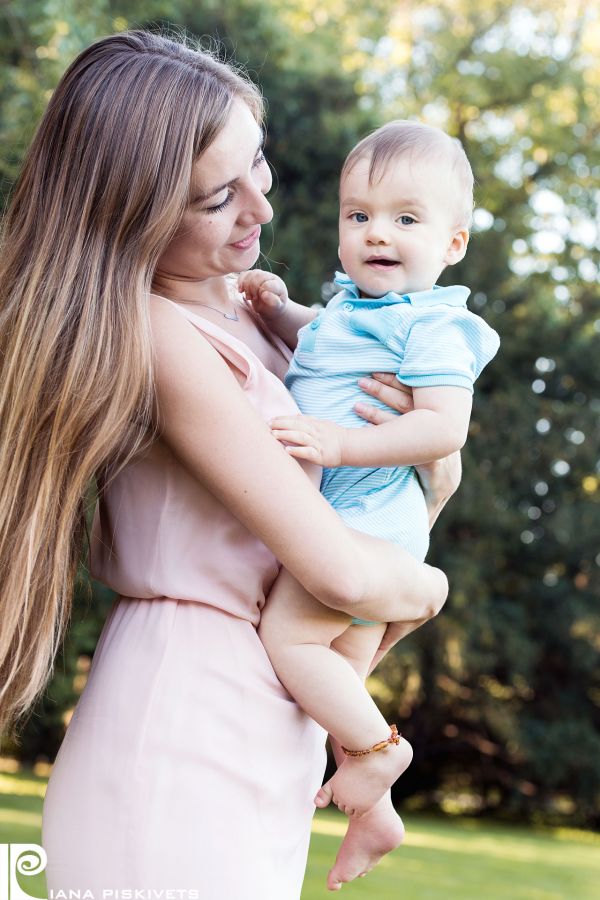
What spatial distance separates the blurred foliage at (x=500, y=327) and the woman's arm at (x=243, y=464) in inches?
484

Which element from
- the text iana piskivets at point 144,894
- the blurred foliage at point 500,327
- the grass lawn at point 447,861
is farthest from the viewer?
the blurred foliage at point 500,327

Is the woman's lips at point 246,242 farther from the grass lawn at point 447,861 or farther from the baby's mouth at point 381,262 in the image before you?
the grass lawn at point 447,861

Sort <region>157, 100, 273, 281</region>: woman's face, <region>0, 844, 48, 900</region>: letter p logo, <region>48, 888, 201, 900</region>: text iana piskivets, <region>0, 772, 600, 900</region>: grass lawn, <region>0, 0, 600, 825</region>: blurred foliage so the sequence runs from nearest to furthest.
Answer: <region>48, 888, 201, 900</region>: text iana piskivets
<region>157, 100, 273, 281</region>: woman's face
<region>0, 844, 48, 900</region>: letter p logo
<region>0, 772, 600, 900</region>: grass lawn
<region>0, 0, 600, 825</region>: blurred foliage

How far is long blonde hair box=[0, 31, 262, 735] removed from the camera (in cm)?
186

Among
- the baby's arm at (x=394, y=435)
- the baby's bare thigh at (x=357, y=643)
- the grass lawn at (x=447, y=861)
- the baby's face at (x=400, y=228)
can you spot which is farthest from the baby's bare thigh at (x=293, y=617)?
the grass lawn at (x=447, y=861)

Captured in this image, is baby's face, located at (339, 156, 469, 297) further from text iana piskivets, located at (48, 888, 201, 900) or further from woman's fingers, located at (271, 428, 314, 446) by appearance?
A: text iana piskivets, located at (48, 888, 201, 900)

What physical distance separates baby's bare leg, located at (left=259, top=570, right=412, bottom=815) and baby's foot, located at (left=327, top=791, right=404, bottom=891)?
7 cm

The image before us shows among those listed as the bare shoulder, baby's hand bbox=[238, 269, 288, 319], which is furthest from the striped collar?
the bare shoulder

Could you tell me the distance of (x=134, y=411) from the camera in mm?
1886

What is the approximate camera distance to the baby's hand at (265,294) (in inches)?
97.0

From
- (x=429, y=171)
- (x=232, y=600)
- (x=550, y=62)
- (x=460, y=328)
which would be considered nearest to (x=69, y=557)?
(x=232, y=600)

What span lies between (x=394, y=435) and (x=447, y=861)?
12.3 meters

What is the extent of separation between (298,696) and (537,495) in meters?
17.3

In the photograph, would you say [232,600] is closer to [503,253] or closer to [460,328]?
[460,328]
